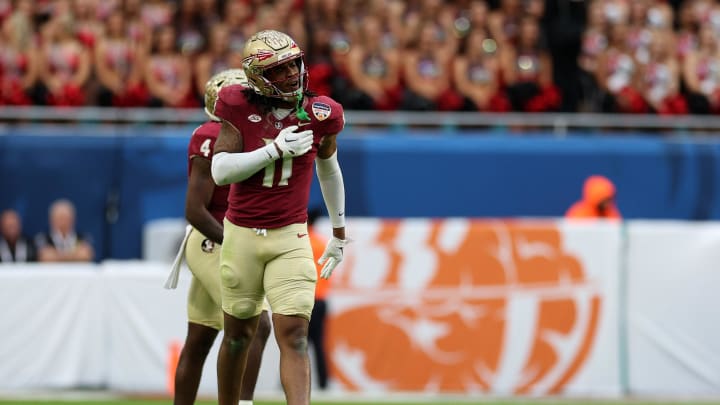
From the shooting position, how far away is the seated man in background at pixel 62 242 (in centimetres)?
1304

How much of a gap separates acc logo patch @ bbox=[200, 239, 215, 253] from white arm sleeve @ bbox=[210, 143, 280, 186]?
85 cm

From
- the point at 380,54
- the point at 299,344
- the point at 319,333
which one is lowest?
the point at 319,333

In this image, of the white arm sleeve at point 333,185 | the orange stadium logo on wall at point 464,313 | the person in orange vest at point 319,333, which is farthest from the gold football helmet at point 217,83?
the orange stadium logo on wall at point 464,313

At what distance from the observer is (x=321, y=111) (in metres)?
6.52

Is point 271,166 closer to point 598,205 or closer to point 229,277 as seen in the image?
point 229,277

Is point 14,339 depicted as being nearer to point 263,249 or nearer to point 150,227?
point 150,227

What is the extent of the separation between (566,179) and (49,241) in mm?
5521

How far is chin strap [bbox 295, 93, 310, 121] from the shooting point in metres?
6.50

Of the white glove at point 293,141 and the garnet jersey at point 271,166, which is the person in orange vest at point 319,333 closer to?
the garnet jersey at point 271,166

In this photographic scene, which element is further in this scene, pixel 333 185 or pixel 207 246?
pixel 207 246

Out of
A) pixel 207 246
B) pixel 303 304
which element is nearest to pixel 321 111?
pixel 303 304

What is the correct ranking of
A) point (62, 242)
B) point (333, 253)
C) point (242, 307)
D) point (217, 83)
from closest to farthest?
1. point (242, 307)
2. point (333, 253)
3. point (217, 83)
4. point (62, 242)

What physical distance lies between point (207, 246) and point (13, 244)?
667 cm

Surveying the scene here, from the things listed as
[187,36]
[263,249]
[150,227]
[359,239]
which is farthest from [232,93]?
[187,36]
